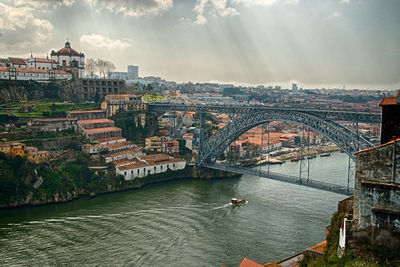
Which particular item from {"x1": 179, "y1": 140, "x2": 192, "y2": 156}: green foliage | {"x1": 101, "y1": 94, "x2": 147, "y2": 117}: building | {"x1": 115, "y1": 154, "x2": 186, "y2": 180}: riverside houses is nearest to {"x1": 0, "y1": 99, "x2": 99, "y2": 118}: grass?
{"x1": 101, "y1": 94, "x2": 147, "y2": 117}: building

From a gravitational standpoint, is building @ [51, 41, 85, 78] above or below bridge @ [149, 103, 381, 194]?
above

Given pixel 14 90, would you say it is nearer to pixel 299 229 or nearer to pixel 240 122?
pixel 240 122

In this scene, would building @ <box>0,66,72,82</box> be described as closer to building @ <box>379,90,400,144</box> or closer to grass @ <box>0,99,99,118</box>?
grass @ <box>0,99,99,118</box>

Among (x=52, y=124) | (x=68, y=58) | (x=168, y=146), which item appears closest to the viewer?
(x=52, y=124)

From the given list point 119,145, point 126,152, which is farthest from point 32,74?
point 126,152

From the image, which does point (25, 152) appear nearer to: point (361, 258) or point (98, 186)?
point (98, 186)

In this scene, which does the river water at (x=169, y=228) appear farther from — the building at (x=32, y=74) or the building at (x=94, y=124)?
the building at (x=32, y=74)

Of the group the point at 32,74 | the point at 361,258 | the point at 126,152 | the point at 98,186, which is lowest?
the point at 98,186

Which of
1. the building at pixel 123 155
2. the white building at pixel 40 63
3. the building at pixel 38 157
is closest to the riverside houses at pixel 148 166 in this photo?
the building at pixel 123 155
